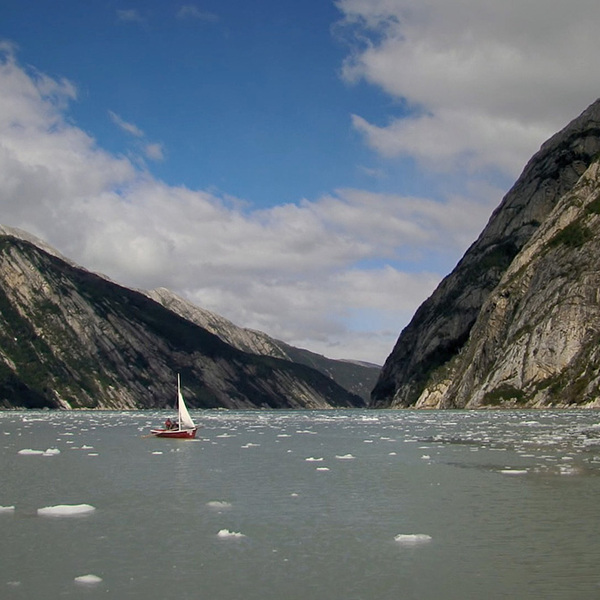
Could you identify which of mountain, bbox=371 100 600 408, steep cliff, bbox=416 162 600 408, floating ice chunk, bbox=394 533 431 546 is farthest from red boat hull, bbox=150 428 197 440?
mountain, bbox=371 100 600 408

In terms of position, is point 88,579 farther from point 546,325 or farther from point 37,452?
point 546,325

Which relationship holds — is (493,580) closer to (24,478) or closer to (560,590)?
(560,590)

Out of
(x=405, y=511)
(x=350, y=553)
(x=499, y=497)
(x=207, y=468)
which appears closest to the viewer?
(x=350, y=553)

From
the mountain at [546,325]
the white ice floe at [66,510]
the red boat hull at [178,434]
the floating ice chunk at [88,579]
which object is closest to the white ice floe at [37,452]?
the red boat hull at [178,434]

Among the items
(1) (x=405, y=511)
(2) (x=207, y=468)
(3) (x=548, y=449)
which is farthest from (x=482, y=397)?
(1) (x=405, y=511)

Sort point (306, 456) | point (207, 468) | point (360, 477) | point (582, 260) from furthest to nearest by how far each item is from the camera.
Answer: point (582, 260) < point (306, 456) < point (207, 468) < point (360, 477)

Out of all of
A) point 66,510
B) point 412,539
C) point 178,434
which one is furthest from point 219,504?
point 178,434
